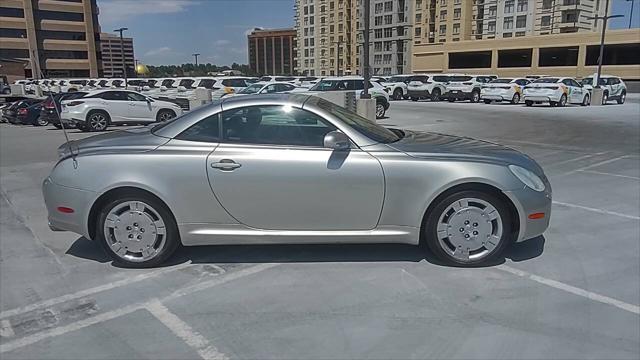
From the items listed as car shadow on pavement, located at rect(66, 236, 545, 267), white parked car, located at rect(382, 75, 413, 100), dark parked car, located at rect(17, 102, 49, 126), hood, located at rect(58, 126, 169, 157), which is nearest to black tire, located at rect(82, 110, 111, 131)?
dark parked car, located at rect(17, 102, 49, 126)

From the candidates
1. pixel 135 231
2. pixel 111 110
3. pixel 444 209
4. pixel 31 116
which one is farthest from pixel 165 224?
pixel 31 116

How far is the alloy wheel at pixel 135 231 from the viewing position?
4.13 metres

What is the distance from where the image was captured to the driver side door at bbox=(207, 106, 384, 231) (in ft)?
13.2

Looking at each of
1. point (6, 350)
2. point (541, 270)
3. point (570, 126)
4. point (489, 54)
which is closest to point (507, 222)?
point (541, 270)

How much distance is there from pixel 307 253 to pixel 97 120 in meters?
15.2

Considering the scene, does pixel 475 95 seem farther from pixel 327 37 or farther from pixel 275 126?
pixel 327 37

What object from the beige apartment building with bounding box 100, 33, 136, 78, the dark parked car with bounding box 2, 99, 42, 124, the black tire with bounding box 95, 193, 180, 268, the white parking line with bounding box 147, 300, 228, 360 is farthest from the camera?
the beige apartment building with bounding box 100, 33, 136, 78

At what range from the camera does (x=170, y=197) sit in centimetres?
406

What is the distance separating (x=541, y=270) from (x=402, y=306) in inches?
57.9

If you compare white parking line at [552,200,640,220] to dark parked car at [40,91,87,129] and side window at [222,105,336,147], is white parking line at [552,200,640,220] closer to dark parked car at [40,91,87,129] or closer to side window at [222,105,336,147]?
side window at [222,105,336,147]

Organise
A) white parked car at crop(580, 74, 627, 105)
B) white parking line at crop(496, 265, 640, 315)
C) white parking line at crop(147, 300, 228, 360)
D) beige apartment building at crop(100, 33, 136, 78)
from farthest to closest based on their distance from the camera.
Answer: beige apartment building at crop(100, 33, 136, 78) < white parked car at crop(580, 74, 627, 105) < white parking line at crop(496, 265, 640, 315) < white parking line at crop(147, 300, 228, 360)

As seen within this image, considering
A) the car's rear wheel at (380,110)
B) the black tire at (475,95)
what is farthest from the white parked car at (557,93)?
the car's rear wheel at (380,110)

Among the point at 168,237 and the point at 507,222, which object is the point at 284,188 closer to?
the point at 168,237

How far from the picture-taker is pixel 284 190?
4.04 m
